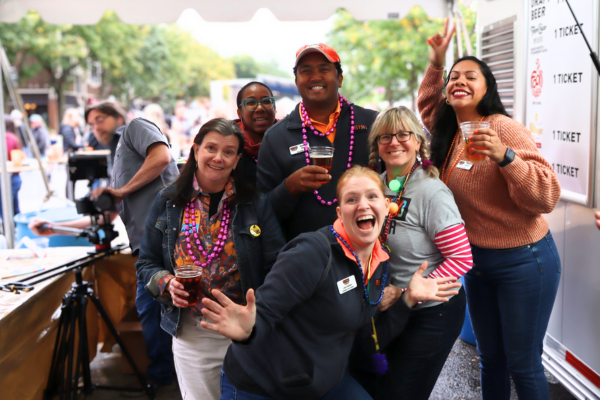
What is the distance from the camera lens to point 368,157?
260 centimetres

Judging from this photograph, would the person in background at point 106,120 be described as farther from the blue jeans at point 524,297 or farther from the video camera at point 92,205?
the blue jeans at point 524,297

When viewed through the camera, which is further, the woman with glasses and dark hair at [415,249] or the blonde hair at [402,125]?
the blonde hair at [402,125]

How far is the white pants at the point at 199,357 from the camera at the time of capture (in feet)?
8.17

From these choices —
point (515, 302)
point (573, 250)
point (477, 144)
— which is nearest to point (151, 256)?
point (477, 144)

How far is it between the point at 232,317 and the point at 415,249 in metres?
0.89

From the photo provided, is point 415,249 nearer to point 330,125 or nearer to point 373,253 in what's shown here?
point 373,253

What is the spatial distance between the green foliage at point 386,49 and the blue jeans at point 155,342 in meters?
12.1

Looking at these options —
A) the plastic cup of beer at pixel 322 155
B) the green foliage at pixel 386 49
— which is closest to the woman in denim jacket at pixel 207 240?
the plastic cup of beer at pixel 322 155

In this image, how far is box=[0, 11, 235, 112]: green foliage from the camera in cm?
2415

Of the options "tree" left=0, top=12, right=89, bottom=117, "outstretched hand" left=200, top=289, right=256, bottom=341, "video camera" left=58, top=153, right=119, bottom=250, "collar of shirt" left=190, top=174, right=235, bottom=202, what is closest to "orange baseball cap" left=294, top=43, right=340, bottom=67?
"collar of shirt" left=190, top=174, right=235, bottom=202

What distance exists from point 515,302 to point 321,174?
113 cm

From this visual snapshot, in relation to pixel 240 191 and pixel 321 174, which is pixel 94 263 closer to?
pixel 240 191

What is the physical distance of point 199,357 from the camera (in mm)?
2488

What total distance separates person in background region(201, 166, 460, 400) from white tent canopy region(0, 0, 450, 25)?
3334 mm
